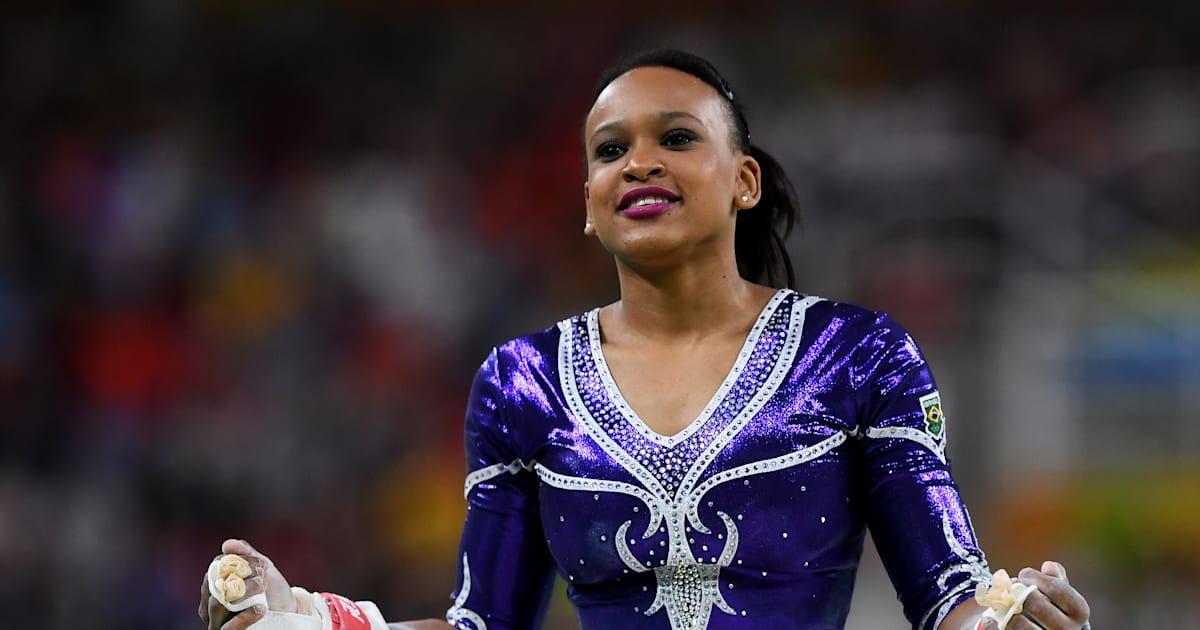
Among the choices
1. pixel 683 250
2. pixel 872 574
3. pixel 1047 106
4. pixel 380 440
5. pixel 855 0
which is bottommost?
pixel 872 574

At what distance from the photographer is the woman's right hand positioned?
1737 mm

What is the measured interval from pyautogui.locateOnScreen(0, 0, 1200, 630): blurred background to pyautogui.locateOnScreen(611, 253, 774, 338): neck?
3199mm

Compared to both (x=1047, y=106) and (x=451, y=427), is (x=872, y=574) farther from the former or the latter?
(x=1047, y=106)

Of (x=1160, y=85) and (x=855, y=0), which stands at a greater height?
(x=855, y=0)

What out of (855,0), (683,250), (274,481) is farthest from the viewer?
(855,0)

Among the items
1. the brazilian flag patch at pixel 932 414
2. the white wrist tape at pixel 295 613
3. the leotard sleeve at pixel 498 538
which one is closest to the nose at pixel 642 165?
the leotard sleeve at pixel 498 538

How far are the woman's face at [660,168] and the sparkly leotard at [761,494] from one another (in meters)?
0.18

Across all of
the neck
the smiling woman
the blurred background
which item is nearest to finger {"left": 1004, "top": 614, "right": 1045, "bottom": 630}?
the smiling woman

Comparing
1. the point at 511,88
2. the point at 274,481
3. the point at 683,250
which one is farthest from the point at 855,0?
the point at 683,250

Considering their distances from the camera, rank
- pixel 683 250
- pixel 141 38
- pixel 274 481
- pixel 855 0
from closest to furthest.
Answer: pixel 683 250 < pixel 274 481 < pixel 855 0 < pixel 141 38

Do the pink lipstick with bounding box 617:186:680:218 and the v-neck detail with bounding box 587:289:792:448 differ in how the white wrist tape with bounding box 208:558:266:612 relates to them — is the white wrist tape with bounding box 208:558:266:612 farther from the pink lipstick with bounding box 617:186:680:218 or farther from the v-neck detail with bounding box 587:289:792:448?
the pink lipstick with bounding box 617:186:680:218

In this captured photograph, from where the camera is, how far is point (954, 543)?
6.30ft

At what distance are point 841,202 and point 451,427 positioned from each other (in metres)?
1.74

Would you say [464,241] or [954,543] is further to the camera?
[464,241]
